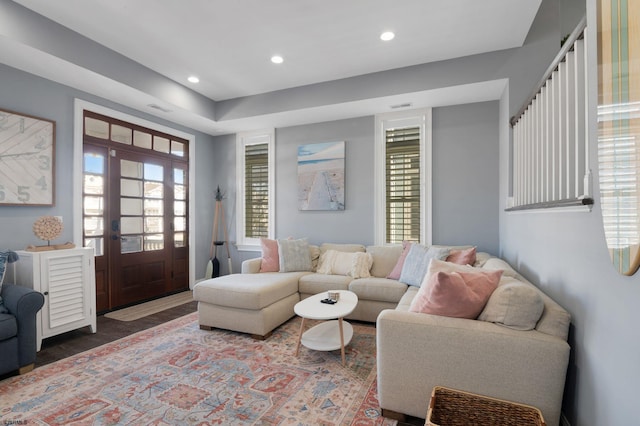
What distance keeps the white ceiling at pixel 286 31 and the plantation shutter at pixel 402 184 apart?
3.31 feet

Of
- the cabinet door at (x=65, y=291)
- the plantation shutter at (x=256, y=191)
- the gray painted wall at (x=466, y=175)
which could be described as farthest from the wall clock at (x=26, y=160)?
the gray painted wall at (x=466, y=175)

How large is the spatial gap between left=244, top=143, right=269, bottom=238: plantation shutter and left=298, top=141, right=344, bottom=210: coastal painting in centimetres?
69

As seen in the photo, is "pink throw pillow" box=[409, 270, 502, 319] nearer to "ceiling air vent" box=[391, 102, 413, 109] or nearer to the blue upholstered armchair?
"ceiling air vent" box=[391, 102, 413, 109]

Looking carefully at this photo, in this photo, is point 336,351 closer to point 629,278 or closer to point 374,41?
point 629,278

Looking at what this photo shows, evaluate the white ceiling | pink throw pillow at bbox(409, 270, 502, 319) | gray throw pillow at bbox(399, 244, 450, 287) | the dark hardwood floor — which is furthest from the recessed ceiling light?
the dark hardwood floor

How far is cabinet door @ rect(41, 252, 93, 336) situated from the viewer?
2.71m

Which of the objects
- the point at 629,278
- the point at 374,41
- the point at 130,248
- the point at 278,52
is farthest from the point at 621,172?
the point at 130,248

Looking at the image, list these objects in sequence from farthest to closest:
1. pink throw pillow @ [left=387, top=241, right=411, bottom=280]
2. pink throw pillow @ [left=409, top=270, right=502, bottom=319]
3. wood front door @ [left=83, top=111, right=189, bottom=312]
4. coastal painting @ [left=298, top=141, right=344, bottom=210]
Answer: coastal painting @ [left=298, top=141, right=344, bottom=210]
wood front door @ [left=83, top=111, right=189, bottom=312]
pink throw pillow @ [left=387, top=241, right=411, bottom=280]
pink throw pillow @ [left=409, top=270, right=502, bottom=319]

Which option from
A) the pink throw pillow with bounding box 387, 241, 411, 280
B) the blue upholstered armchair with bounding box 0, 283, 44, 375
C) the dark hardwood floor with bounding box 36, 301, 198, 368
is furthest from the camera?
the pink throw pillow with bounding box 387, 241, 411, 280

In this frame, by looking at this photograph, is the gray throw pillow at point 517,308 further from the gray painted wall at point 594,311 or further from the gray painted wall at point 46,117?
the gray painted wall at point 46,117

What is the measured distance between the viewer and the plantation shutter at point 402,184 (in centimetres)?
407

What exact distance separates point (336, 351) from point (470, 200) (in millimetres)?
2545

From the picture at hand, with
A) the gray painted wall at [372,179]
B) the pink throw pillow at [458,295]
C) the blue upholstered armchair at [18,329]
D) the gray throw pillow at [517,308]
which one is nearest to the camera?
the gray throw pillow at [517,308]

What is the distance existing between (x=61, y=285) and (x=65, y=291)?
7 cm
